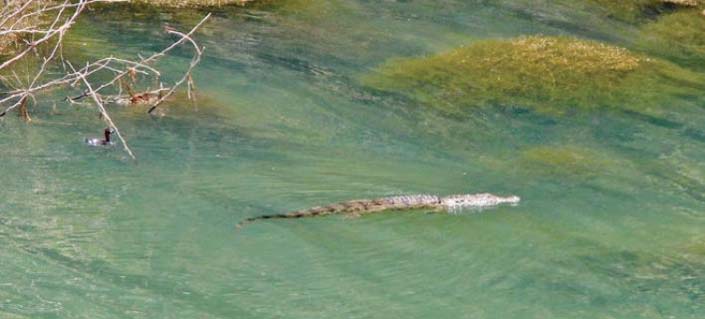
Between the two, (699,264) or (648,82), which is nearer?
(699,264)

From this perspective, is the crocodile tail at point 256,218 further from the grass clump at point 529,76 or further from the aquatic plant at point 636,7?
the aquatic plant at point 636,7

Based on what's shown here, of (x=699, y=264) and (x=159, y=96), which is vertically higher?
(x=699, y=264)

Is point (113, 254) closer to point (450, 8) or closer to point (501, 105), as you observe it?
point (501, 105)

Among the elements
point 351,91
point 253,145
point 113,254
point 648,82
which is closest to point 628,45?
point 648,82

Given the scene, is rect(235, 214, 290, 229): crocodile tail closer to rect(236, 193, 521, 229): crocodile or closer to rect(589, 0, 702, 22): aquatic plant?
rect(236, 193, 521, 229): crocodile

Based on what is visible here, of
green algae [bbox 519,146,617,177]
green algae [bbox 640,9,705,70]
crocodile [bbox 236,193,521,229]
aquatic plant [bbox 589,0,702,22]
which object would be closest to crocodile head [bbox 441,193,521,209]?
crocodile [bbox 236,193,521,229]

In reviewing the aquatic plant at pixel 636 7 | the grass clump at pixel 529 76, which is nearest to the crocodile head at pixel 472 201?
the grass clump at pixel 529 76

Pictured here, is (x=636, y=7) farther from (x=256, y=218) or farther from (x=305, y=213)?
(x=256, y=218)
